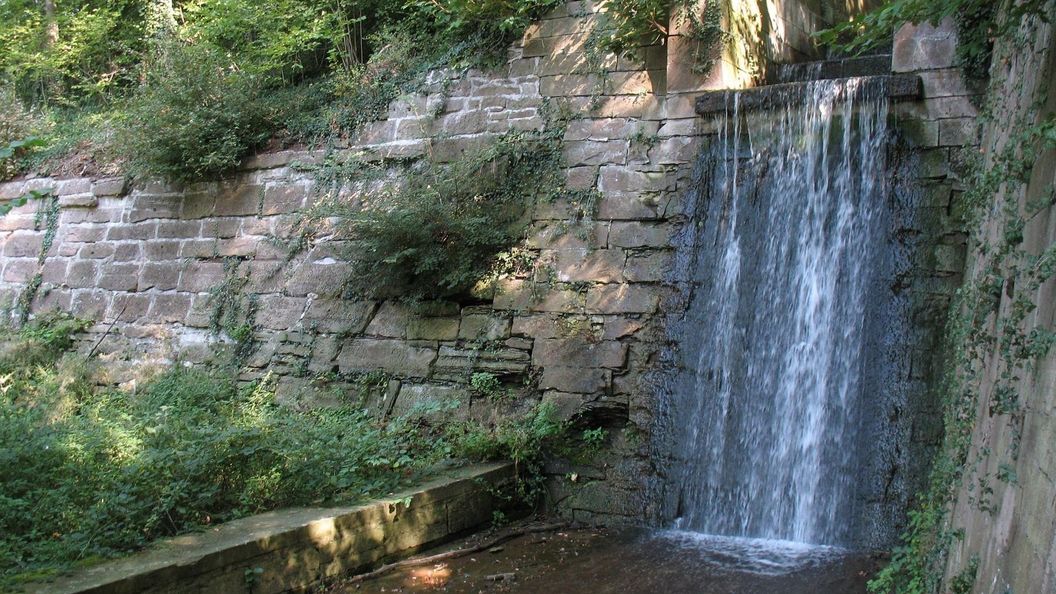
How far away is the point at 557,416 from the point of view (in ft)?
22.0

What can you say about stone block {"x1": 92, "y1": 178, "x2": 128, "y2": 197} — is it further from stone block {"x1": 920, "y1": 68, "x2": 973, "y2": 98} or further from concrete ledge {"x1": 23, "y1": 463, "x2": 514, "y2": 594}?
stone block {"x1": 920, "y1": 68, "x2": 973, "y2": 98}

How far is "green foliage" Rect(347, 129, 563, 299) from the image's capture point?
727cm

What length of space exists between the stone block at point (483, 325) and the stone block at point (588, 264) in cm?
57

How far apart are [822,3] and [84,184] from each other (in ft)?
26.1

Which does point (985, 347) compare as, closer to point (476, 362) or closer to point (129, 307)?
point (476, 362)

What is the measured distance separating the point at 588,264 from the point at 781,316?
1.49 metres

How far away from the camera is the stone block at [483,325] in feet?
23.6

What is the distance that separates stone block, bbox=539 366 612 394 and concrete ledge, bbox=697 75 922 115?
2091mm

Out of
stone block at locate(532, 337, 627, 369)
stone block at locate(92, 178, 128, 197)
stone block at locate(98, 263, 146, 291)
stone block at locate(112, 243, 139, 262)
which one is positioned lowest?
stone block at locate(532, 337, 627, 369)

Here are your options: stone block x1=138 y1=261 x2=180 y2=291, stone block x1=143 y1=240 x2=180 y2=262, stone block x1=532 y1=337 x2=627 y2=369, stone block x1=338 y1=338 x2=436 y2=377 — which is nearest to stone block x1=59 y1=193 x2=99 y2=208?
stone block x1=143 y1=240 x2=180 y2=262

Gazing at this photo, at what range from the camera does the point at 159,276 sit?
9312 mm

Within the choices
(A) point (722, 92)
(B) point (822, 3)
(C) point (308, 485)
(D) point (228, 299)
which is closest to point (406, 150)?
(D) point (228, 299)

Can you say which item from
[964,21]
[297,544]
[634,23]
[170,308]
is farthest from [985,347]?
[170,308]

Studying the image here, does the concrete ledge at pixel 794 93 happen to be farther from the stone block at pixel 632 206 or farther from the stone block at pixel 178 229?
the stone block at pixel 178 229
